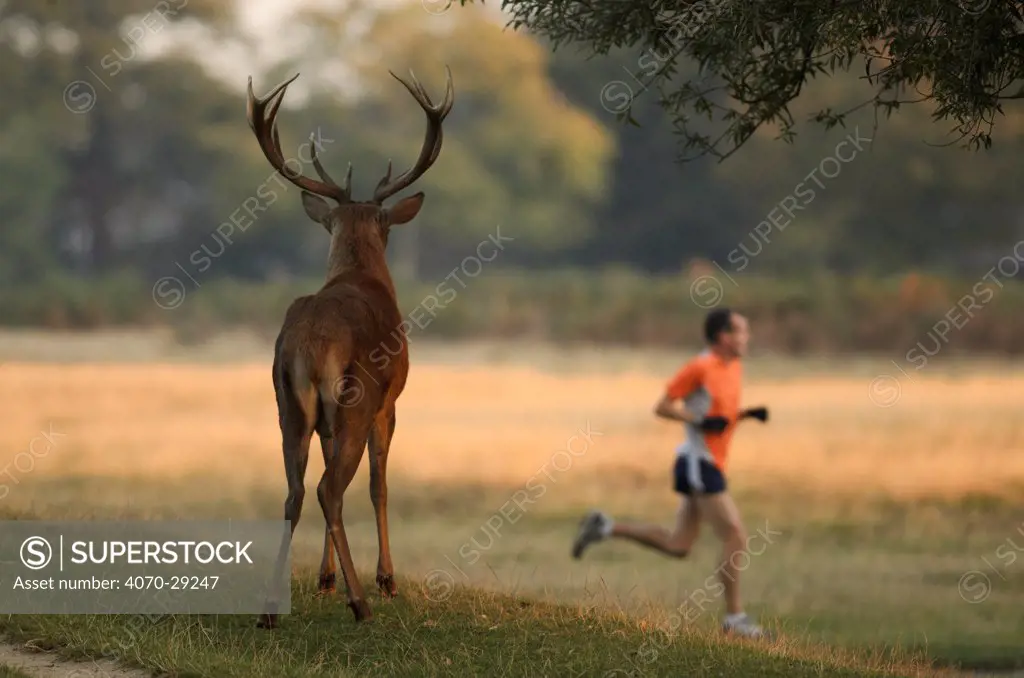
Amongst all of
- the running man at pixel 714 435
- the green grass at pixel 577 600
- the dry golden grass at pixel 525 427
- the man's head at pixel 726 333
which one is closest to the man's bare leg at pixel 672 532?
the running man at pixel 714 435

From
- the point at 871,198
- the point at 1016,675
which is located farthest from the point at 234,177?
the point at 1016,675

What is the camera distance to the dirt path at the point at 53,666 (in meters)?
9.47

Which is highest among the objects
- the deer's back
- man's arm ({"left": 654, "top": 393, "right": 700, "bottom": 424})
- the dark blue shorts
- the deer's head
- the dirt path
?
the deer's head

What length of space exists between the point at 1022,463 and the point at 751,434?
6.53 meters

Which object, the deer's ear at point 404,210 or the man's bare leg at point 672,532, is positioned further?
the man's bare leg at point 672,532

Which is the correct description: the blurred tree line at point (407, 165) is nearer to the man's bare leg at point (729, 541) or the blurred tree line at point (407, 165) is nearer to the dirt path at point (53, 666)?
Answer: the man's bare leg at point (729, 541)

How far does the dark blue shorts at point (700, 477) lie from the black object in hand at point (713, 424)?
0.24 meters

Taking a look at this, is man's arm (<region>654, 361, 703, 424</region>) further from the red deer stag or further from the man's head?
the red deer stag

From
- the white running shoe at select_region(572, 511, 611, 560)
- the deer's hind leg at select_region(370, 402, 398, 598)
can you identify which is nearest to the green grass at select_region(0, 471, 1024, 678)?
the deer's hind leg at select_region(370, 402, 398, 598)

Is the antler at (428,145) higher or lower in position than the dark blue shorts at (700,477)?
higher

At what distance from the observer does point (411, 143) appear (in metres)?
67.9

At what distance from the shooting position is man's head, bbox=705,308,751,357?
42.7 ft

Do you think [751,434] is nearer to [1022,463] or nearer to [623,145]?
[1022,463]

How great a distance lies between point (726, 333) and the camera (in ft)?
42.7
